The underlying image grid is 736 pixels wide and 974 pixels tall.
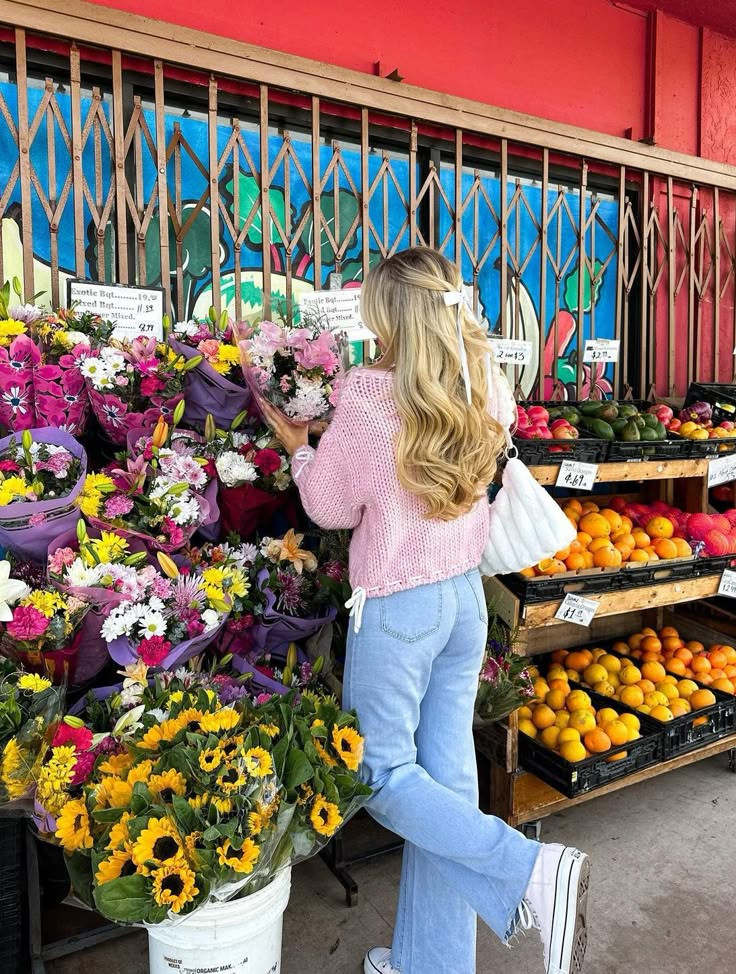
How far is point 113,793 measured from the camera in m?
1.32

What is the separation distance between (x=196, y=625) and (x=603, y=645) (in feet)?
7.35

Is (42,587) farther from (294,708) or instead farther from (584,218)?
(584,218)

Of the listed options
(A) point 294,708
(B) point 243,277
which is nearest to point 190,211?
(B) point 243,277

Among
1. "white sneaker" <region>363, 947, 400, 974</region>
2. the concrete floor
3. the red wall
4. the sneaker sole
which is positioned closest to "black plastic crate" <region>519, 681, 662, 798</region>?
the concrete floor

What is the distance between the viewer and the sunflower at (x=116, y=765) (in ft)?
4.47

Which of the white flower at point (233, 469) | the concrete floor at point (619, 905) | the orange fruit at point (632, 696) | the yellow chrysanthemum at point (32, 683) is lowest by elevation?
the concrete floor at point (619, 905)

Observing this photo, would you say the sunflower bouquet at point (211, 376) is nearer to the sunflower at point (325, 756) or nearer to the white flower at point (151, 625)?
the white flower at point (151, 625)

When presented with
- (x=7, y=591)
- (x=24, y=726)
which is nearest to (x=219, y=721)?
(x=24, y=726)

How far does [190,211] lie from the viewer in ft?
9.57

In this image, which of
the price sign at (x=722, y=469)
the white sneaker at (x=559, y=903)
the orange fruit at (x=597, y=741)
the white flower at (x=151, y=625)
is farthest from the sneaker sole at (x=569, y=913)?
the price sign at (x=722, y=469)

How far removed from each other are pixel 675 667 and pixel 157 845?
7.94 feet

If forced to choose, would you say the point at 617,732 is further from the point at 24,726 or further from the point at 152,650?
the point at 24,726

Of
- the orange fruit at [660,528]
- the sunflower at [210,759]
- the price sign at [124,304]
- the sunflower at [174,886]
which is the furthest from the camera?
the orange fruit at [660,528]

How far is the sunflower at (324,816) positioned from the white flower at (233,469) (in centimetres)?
78
